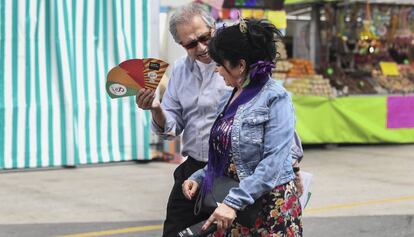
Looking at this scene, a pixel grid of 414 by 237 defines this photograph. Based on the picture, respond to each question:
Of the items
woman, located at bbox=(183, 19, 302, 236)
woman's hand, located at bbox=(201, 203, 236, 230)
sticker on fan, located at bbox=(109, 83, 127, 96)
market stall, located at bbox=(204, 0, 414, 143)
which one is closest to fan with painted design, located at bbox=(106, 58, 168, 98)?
sticker on fan, located at bbox=(109, 83, 127, 96)

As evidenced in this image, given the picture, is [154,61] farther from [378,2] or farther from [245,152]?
[378,2]

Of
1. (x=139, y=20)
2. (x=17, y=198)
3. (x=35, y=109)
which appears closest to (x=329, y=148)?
(x=139, y=20)

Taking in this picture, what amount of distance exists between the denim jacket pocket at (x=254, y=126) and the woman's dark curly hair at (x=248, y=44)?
0.64 ft

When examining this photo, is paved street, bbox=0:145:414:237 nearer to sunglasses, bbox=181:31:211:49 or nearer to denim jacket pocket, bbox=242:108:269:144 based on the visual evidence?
sunglasses, bbox=181:31:211:49

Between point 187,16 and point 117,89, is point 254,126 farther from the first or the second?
point 187,16

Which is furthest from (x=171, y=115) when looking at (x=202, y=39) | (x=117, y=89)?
(x=117, y=89)

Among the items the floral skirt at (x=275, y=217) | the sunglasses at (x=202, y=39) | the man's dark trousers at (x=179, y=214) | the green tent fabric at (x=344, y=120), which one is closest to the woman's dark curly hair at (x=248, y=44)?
the floral skirt at (x=275, y=217)

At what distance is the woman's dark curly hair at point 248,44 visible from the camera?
271 centimetres

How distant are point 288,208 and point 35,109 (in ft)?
21.1

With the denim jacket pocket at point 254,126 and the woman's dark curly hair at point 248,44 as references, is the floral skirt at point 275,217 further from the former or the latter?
the woman's dark curly hair at point 248,44

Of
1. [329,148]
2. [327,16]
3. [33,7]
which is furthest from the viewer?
[327,16]

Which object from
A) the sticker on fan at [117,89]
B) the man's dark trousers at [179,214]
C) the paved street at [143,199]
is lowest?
the paved street at [143,199]

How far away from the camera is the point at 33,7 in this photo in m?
8.56

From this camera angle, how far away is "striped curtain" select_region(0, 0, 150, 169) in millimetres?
8578
